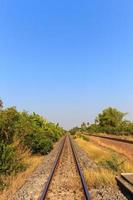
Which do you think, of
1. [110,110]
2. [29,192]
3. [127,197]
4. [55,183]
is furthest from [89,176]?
[110,110]

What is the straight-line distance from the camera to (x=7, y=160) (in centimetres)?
1428

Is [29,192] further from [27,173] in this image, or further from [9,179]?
[27,173]

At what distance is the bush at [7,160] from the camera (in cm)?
1392

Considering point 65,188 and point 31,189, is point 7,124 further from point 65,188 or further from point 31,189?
point 65,188

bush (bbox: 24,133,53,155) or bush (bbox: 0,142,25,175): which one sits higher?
bush (bbox: 24,133,53,155)

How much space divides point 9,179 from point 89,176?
347 centimetres

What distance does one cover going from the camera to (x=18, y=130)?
17.7 m

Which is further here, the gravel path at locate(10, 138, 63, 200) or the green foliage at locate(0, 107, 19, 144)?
the green foliage at locate(0, 107, 19, 144)

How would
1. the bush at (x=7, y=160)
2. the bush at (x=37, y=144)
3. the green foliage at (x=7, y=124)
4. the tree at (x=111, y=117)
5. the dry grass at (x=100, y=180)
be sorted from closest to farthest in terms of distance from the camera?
the dry grass at (x=100, y=180) → the bush at (x=7, y=160) → the green foliage at (x=7, y=124) → the bush at (x=37, y=144) → the tree at (x=111, y=117)

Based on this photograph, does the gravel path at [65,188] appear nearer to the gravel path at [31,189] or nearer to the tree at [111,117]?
the gravel path at [31,189]

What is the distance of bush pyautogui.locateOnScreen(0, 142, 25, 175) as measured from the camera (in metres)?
13.9

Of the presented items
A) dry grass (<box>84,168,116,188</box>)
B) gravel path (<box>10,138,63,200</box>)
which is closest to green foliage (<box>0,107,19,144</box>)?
gravel path (<box>10,138,63,200</box>)

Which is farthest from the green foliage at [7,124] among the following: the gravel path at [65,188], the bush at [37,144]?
the bush at [37,144]

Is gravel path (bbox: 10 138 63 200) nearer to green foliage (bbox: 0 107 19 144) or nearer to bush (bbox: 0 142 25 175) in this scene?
bush (bbox: 0 142 25 175)
